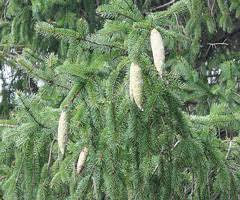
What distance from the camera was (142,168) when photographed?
248cm

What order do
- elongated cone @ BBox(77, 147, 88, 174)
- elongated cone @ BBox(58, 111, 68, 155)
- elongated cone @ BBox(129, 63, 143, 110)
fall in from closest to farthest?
elongated cone @ BBox(129, 63, 143, 110) → elongated cone @ BBox(58, 111, 68, 155) → elongated cone @ BBox(77, 147, 88, 174)

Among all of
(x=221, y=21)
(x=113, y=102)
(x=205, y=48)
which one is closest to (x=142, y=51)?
(x=113, y=102)

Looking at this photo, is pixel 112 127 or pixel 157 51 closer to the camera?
pixel 157 51

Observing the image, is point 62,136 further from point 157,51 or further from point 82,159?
point 157,51

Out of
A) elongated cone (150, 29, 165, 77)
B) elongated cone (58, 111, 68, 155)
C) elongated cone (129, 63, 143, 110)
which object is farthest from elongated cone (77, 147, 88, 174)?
elongated cone (150, 29, 165, 77)

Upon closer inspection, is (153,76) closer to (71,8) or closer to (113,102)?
(113,102)

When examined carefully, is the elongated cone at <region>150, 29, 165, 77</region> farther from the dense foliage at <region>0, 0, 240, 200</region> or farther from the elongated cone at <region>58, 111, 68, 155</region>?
the elongated cone at <region>58, 111, 68, 155</region>

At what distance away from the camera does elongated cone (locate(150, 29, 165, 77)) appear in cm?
187

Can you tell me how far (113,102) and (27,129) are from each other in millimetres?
516

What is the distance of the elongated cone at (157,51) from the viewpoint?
73.7 inches

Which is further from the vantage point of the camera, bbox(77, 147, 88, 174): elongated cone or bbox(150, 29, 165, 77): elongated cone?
bbox(77, 147, 88, 174): elongated cone

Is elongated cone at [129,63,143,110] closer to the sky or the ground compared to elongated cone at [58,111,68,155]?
closer to the sky

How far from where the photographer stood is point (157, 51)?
1.90m

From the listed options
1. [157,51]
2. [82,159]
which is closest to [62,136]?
[82,159]
